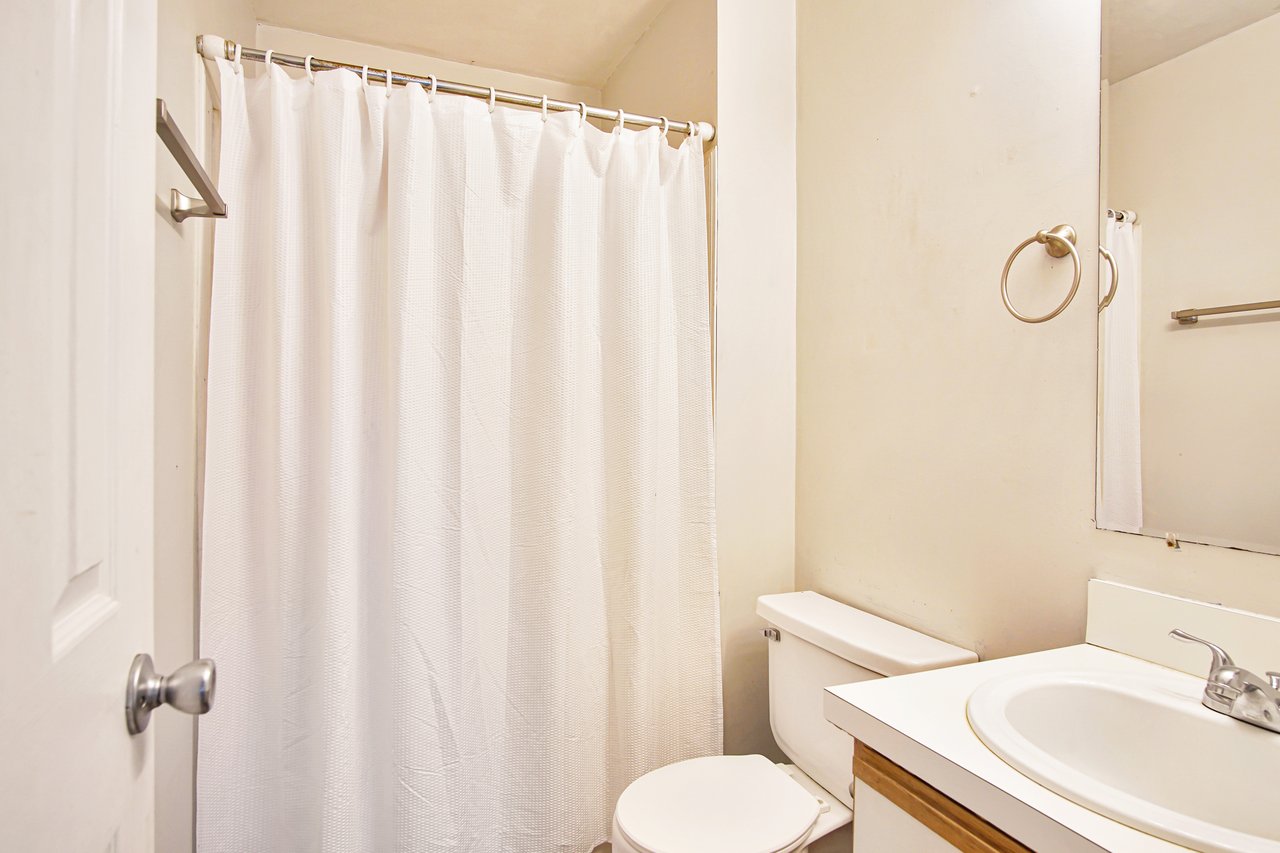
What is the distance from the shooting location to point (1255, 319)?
2.73ft

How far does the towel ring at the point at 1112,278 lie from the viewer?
0.98 metres

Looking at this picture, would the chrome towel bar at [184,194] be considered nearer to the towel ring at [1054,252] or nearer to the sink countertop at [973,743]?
the sink countertop at [973,743]

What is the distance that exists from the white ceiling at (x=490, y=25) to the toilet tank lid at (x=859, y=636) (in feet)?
5.79

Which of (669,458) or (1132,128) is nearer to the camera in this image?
(1132,128)

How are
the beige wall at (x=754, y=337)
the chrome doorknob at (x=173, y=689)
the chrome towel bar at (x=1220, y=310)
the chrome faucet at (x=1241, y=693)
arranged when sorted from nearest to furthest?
the chrome doorknob at (x=173, y=689)
the chrome faucet at (x=1241, y=693)
the chrome towel bar at (x=1220, y=310)
the beige wall at (x=754, y=337)

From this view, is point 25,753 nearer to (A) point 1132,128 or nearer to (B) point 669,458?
(B) point 669,458

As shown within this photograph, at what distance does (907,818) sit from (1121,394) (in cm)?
72

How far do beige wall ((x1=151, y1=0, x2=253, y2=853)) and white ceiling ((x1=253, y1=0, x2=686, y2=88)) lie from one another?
67 centimetres

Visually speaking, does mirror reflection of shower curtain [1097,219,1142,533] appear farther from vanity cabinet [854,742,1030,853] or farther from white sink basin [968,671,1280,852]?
vanity cabinet [854,742,1030,853]

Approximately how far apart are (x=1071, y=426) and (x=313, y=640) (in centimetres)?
150

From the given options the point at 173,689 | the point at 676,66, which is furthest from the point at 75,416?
the point at 676,66

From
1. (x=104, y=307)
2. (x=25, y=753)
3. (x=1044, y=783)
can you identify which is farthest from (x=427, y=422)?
(x=1044, y=783)

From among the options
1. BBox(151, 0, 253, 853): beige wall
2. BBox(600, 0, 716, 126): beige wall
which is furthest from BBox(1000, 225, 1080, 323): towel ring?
BBox(151, 0, 253, 853): beige wall

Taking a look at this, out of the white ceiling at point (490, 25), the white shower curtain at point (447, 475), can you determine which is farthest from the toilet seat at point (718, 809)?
the white ceiling at point (490, 25)
